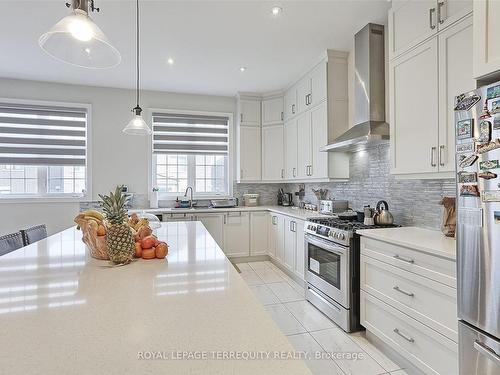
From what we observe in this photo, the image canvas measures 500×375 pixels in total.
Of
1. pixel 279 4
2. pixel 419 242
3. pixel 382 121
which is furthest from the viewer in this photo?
pixel 382 121

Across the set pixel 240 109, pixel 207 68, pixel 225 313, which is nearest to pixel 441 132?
pixel 225 313

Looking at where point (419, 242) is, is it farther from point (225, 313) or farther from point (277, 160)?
point (277, 160)

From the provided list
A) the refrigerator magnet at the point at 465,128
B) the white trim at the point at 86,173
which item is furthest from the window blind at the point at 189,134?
the refrigerator magnet at the point at 465,128

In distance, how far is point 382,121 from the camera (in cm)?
283

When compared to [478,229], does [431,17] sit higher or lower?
higher

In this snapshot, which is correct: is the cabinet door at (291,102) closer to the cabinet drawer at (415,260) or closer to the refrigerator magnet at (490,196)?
the cabinet drawer at (415,260)

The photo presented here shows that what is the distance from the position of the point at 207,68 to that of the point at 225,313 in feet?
11.6

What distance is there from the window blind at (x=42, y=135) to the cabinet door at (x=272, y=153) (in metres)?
2.84

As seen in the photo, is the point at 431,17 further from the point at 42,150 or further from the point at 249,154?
the point at 42,150

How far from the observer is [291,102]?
173 inches

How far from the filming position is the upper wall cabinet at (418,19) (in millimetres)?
1920

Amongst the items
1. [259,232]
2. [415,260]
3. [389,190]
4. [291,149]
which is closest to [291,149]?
[291,149]

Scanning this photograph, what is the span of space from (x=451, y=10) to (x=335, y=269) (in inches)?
83.5

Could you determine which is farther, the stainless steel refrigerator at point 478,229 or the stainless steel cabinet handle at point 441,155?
the stainless steel cabinet handle at point 441,155
